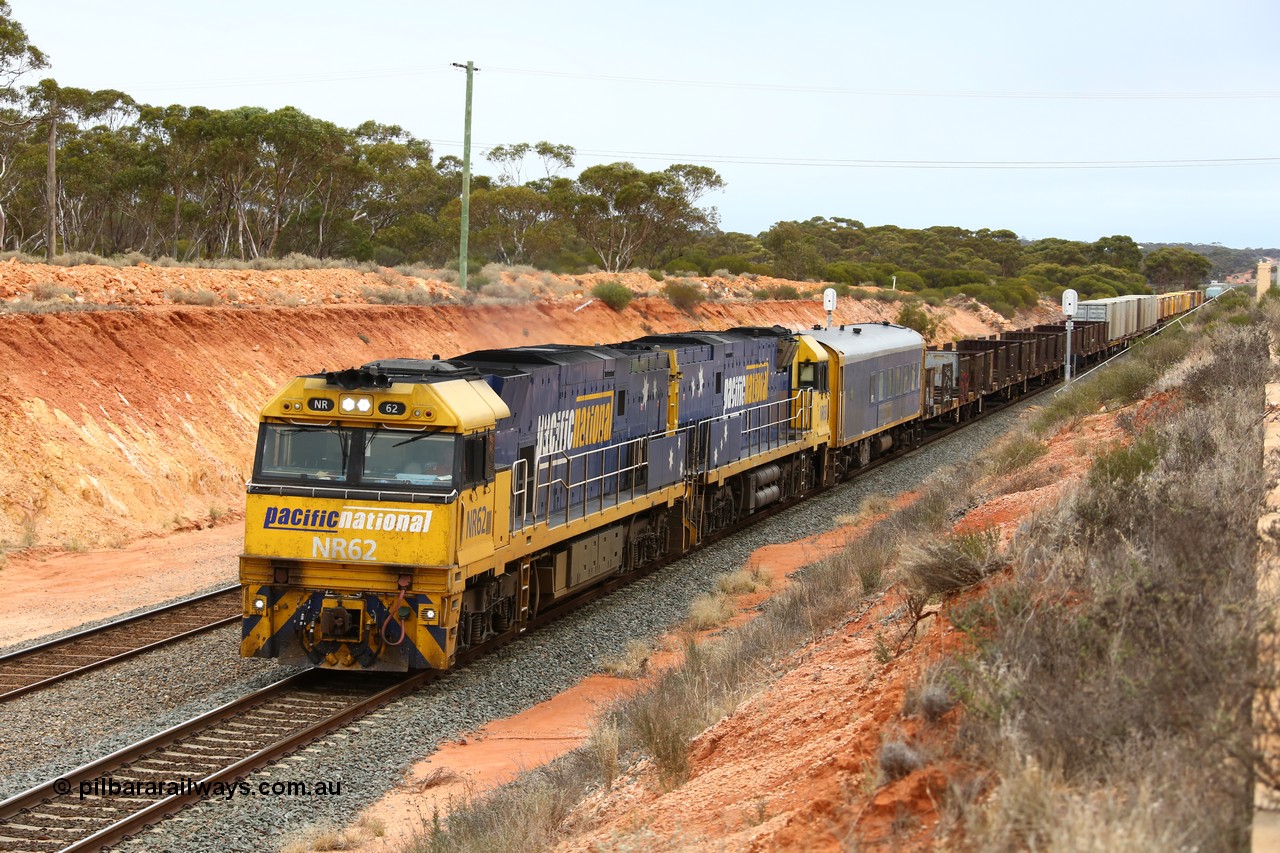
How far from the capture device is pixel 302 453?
42.5 ft

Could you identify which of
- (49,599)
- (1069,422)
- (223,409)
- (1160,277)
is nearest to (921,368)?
(1069,422)

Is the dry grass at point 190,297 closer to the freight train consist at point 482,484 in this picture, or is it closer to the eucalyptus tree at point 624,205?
the freight train consist at point 482,484

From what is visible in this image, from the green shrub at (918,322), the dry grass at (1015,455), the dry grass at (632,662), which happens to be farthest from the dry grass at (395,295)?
the green shrub at (918,322)

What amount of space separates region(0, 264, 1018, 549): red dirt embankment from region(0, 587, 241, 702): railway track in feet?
19.7

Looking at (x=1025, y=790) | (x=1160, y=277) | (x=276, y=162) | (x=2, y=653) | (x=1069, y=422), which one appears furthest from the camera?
(x=1160, y=277)

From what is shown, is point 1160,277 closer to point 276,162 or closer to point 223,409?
point 276,162

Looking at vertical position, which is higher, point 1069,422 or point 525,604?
point 1069,422

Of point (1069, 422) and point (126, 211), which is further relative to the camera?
point (126, 211)

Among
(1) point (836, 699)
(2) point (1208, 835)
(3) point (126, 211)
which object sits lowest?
(1) point (836, 699)

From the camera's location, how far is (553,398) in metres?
16.1

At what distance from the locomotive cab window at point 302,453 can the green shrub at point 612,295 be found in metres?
38.9

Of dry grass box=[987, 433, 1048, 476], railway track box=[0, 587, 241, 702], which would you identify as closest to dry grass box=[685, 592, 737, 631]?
railway track box=[0, 587, 241, 702]

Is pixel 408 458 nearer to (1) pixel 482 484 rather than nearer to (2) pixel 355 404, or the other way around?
(2) pixel 355 404

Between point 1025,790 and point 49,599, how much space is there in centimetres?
1666
